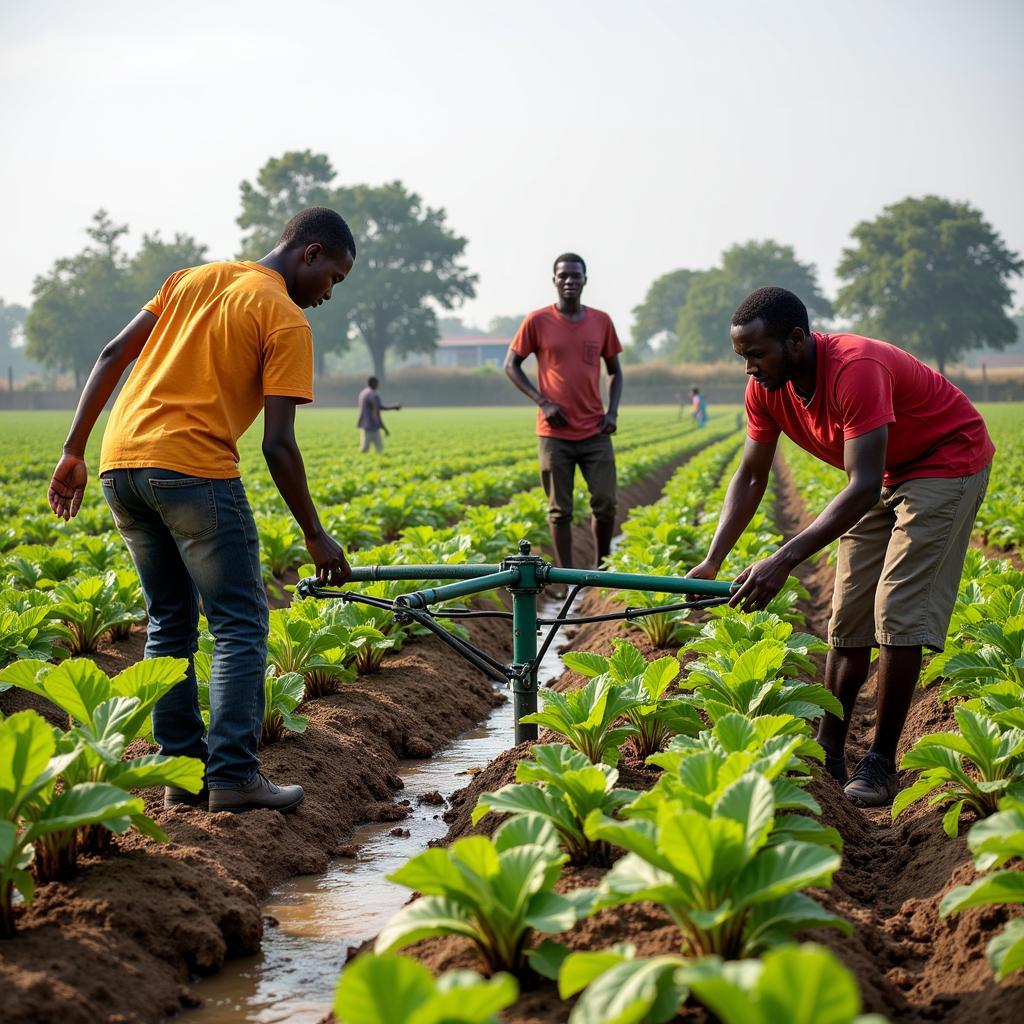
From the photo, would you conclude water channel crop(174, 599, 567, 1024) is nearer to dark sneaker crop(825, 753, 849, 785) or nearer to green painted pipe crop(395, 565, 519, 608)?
green painted pipe crop(395, 565, 519, 608)

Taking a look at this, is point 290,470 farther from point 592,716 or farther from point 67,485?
point 592,716

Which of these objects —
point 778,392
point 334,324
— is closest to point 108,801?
point 778,392

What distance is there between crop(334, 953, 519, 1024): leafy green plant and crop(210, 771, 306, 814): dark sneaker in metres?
2.11

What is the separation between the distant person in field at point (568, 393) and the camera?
782 cm

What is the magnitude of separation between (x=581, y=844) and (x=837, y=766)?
1.72 m

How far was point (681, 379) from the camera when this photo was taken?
84.0m

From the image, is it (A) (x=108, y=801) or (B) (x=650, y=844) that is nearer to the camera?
(B) (x=650, y=844)

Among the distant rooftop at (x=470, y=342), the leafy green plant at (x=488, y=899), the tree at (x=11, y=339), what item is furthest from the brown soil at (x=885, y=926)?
the tree at (x=11, y=339)

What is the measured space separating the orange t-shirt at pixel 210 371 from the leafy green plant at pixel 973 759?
2102 mm

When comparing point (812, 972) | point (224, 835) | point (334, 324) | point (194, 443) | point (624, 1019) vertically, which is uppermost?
point (334, 324)

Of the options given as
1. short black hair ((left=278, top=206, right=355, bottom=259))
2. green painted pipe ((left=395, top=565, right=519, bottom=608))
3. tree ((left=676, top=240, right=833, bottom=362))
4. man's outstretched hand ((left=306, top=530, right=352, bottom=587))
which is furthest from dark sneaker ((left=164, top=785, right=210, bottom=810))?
tree ((left=676, top=240, right=833, bottom=362))

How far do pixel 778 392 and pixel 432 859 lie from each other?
7.73 feet

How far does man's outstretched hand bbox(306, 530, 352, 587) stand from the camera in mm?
3796

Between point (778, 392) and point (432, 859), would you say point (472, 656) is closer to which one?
point (778, 392)
